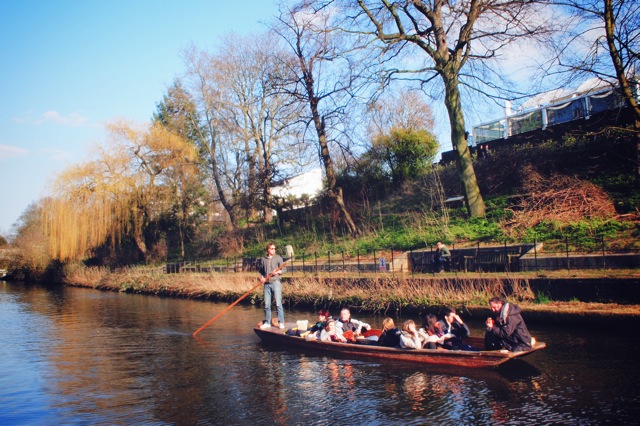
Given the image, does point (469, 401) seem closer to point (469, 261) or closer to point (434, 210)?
point (469, 261)

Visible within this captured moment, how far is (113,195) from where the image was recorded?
28609 mm

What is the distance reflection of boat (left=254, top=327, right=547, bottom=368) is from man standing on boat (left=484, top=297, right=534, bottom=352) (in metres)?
0.15

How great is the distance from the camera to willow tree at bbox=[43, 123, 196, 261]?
2805 cm

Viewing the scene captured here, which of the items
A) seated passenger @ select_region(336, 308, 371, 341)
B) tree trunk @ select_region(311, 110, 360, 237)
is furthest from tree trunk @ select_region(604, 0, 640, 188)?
tree trunk @ select_region(311, 110, 360, 237)

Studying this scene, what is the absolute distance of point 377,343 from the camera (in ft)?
33.3

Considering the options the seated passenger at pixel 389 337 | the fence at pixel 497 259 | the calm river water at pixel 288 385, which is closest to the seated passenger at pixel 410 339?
the seated passenger at pixel 389 337

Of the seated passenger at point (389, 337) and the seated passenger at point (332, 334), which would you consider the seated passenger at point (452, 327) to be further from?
the seated passenger at point (332, 334)

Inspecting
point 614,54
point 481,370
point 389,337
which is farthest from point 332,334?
point 614,54

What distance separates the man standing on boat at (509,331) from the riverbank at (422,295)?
3.28 m

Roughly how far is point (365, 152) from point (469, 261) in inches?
448

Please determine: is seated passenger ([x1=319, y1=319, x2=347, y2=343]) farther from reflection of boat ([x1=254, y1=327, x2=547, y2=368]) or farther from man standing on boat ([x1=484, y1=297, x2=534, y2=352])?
man standing on boat ([x1=484, y1=297, x2=534, y2=352])

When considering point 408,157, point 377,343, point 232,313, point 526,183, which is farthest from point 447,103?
point 377,343

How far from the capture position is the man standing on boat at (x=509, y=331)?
8.45 metres

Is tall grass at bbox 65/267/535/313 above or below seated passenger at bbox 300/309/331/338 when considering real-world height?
above
